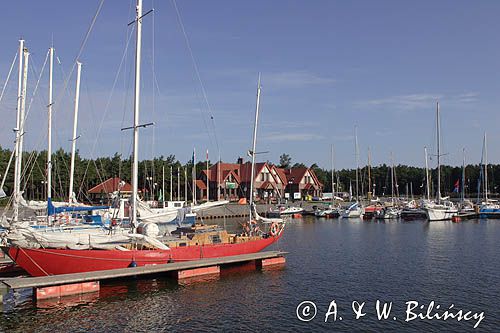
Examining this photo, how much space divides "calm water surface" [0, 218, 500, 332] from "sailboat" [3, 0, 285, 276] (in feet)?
4.45

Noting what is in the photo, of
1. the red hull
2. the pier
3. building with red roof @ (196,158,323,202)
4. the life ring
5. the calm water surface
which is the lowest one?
the calm water surface

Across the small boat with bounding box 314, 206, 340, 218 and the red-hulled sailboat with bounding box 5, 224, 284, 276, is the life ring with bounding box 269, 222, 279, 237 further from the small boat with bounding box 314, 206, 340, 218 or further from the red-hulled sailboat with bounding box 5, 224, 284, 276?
the small boat with bounding box 314, 206, 340, 218

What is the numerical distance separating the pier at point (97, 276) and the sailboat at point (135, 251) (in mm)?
812

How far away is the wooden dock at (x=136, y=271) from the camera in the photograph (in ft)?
75.9

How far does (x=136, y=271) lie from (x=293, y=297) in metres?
7.89

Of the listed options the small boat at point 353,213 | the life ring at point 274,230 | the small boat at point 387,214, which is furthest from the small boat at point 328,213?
the life ring at point 274,230

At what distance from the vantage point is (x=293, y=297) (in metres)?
25.3

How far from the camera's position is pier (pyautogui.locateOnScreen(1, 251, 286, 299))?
918 inches

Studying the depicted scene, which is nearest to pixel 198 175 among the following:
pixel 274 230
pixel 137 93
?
pixel 274 230

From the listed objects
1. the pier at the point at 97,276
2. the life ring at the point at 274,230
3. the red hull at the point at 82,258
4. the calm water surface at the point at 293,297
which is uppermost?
the life ring at the point at 274,230

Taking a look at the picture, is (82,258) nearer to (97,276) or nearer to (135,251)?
(97,276)

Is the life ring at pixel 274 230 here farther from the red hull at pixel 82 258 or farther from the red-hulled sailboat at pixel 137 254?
the red hull at pixel 82 258

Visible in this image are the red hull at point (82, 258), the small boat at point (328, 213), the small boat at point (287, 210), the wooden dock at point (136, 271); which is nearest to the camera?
the wooden dock at point (136, 271)

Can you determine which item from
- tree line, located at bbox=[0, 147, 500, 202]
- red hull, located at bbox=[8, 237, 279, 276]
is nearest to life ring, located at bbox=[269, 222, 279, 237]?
red hull, located at bbox=[8, 237, 279, 276]
